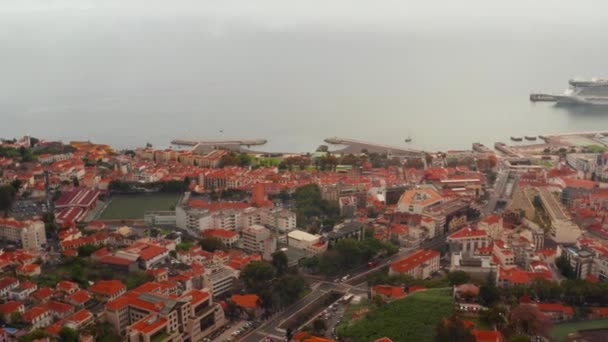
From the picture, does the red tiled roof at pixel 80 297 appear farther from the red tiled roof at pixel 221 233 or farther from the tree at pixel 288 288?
the red tiled roof at pixel 221 233

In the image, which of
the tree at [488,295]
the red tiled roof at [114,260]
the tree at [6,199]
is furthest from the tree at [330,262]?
the tree at [6,199]

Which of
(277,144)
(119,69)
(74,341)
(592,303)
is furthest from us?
(119,69)

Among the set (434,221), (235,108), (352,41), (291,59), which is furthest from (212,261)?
(352,41)

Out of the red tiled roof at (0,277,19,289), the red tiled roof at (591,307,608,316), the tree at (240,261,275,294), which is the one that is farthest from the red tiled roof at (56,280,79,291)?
the red tiled roof at (591,307,608,316)

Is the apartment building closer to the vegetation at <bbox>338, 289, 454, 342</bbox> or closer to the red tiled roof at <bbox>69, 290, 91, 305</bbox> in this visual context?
the red tiled roof at <bbox>69, 290, 91, 305</bbox>

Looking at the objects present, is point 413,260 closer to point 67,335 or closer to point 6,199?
point 67,335

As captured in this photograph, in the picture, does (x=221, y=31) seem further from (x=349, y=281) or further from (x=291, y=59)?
(x=349, y=281)

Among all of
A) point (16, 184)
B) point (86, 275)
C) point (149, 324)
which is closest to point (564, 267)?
point (149, 324)
